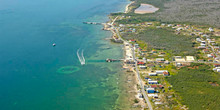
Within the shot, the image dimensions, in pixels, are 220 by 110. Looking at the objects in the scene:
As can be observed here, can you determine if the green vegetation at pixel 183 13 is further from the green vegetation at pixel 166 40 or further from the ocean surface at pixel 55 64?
the ocean surface at pixel 55 64

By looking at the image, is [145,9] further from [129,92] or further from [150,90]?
[150,90]

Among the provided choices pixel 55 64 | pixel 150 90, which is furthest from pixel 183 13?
pixel 55 64

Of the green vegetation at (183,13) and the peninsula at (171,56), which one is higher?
the green vegetation at (183,13)

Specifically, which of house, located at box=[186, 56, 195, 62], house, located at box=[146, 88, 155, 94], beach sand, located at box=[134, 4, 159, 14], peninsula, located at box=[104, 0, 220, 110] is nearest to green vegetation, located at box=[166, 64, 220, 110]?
peninsula, located at box=[104, 0, 220, 110]

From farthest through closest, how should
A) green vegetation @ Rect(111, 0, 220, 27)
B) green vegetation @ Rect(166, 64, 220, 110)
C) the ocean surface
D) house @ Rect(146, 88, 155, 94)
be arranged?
green vegetation @ Rect(111, 0, 220, 27) < the ocean surface < house @ Rect(146, 88, 155, 94) < green vegetation @ Rect(166, 64, 220, 110)

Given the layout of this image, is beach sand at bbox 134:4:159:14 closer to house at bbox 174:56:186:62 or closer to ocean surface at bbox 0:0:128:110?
ocean surface at bbox 0:0:128:110

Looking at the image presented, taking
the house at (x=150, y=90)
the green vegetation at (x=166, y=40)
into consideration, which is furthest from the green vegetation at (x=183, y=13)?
the house at (x=150, y=90)
